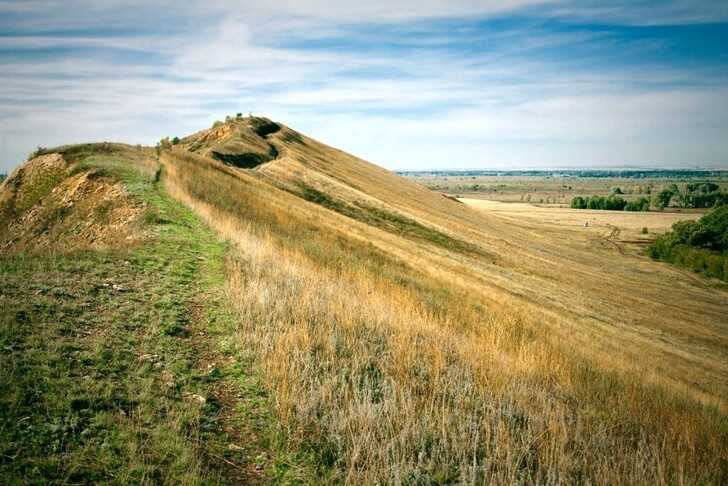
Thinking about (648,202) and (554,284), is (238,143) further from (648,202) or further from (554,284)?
(648,202)

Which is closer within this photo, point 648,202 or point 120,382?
point 120,382

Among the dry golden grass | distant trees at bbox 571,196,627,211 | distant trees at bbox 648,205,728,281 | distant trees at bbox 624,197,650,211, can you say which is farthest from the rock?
distant trees at bbox 624,197,650,211

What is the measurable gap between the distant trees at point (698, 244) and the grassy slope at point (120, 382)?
72.8 meters

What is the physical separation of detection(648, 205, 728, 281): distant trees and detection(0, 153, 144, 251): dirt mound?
72.8m

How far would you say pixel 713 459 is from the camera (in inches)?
200

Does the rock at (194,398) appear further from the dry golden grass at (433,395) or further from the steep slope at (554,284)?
the steep slope at (554,284)

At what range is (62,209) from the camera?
1917 centimetres

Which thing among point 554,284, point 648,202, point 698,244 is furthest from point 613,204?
point 554,284

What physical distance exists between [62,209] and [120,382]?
18.9m

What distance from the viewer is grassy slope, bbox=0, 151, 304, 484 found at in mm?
3748

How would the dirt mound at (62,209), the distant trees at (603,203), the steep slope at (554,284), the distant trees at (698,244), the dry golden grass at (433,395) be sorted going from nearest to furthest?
the dry golden grass at (433,395)
the dirt mound at (62,209)
the steep slope at (554,284)
the distant trees at (698,244)
the distant trees at (603,203)

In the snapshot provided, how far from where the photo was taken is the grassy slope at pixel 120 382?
12.3 feet

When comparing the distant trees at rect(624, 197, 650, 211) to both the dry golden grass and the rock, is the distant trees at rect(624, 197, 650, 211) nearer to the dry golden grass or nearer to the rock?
the dry golden grass

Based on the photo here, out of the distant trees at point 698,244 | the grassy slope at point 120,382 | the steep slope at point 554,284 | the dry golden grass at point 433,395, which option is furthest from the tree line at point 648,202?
the grassy slope at point 120,382
